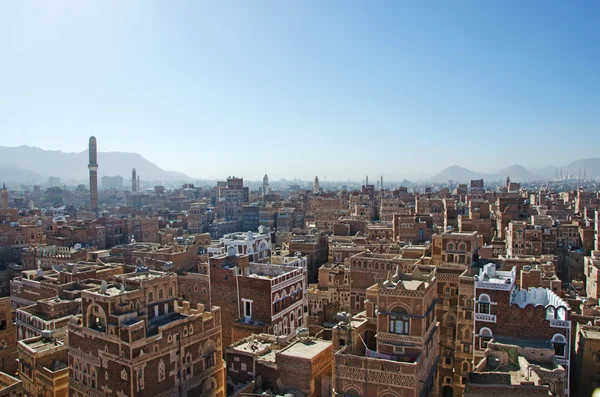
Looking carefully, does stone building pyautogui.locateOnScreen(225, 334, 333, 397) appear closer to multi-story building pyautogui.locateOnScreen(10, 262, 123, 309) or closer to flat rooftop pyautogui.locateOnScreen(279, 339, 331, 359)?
flat rooftop pyautogui.locateOnScreen(279, 339, 331, 359)

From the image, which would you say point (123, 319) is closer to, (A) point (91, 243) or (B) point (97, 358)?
(B) point (97, 358)

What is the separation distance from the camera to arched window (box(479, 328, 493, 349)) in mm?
37062

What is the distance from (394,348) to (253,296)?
58.9ft

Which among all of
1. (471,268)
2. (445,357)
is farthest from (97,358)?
(471,268)

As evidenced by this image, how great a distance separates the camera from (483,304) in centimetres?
3738

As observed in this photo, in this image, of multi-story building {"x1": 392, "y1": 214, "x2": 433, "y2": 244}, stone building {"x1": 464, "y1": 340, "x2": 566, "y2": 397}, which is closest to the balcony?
stone building {"x1": 464, "y1": 340, "x2": 566, "y2": 397}

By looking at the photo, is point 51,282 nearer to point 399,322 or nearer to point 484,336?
point 399,322

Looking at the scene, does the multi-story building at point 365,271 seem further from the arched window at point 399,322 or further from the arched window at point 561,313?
the arched window at point 399,322

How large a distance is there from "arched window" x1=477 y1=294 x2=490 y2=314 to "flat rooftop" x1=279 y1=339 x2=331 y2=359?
41.8ft

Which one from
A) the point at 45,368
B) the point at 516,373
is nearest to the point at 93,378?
the point at 45,368

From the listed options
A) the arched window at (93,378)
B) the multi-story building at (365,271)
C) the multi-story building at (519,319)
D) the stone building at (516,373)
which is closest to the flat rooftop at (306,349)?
the stone building at (516,373)

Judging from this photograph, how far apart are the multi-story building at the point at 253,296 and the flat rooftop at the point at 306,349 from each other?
31.1ft

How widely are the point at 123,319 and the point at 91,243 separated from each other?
68181 mm

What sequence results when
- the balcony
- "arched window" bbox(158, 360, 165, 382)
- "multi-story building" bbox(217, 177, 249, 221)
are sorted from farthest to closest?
"multi-story building" bbox(217, 177, 249, 221), the balcony, "arched window" bbox(158, 360, 165, 382)
